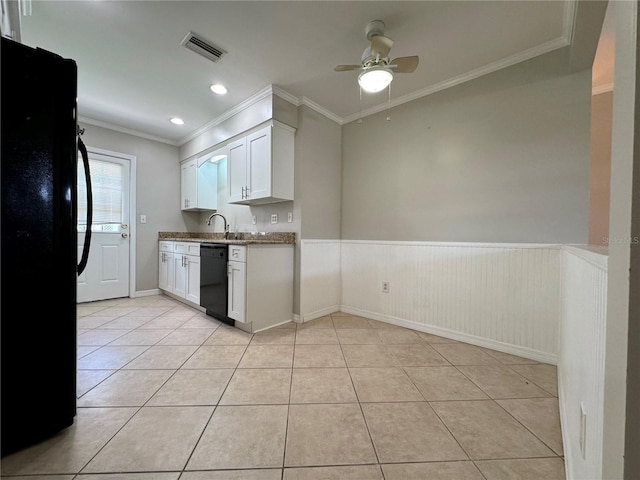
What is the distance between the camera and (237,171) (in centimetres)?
304

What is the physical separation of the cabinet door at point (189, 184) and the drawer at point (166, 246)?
26.3 inches

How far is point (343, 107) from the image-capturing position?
2.92m

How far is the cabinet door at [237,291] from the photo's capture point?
2400 millimetres

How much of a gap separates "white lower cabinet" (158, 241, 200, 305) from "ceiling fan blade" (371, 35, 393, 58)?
262 centimetres

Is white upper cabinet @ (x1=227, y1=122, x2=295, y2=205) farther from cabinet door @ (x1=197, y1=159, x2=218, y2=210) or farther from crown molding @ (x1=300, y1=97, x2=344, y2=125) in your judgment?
→ cabinet door @ (x1=197, y1=159, x2=218, y2=210)

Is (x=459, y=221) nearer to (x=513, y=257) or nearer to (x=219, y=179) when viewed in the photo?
(x=513, y=257)

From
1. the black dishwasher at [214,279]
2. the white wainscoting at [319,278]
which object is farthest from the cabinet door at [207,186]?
the white wainscoting at [319,278]

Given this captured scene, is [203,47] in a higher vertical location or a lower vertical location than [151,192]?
higher

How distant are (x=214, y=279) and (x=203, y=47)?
2.11 m

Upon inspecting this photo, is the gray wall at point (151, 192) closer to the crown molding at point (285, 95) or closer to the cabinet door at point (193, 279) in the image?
the cabinet door at point (193, 279)

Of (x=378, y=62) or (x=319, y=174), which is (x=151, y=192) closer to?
(x=319, y=174)

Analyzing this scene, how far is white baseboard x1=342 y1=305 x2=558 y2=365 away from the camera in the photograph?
1.91 metres

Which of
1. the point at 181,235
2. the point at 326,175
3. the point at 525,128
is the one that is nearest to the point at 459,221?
the point at 525,128

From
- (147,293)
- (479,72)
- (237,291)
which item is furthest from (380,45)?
(147,293)
